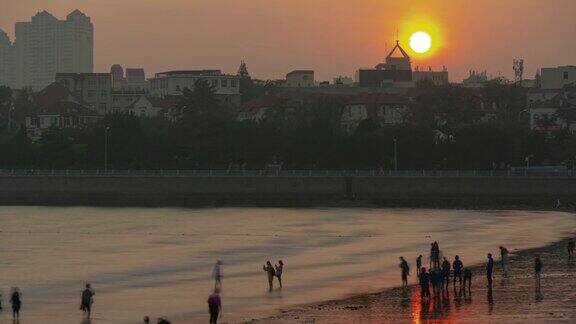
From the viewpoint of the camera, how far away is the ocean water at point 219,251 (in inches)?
1614

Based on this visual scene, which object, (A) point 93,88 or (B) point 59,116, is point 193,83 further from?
(B) point 59,116

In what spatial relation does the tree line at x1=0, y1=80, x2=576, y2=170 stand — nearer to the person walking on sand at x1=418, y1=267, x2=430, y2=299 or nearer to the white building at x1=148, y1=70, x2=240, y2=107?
the white building at x1=148, y1=70, x2=240, y2=107

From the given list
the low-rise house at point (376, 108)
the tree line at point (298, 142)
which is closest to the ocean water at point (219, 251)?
the tree line at point (298, 142)

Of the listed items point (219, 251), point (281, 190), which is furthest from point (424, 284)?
point (281, 190)

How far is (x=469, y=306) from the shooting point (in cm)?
3750

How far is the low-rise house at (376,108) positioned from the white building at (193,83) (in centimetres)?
2191

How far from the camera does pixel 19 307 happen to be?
3778cm

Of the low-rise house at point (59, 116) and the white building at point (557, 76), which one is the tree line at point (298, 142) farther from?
the white building at point (557, 76)

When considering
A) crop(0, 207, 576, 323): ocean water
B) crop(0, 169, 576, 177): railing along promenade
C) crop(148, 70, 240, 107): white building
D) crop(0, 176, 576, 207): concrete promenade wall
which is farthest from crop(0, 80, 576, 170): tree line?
crop(148, 70, 240, 107): white building

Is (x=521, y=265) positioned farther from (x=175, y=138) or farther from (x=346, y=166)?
(x=175, y=138)

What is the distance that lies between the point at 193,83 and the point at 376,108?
31.3 metres

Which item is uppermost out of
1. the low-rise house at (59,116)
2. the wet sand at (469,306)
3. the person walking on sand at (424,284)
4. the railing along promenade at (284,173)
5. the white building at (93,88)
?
the white building at (93,88)

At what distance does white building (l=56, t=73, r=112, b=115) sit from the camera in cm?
17300

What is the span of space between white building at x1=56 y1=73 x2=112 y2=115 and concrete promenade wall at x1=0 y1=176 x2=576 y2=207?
66.4 meters
